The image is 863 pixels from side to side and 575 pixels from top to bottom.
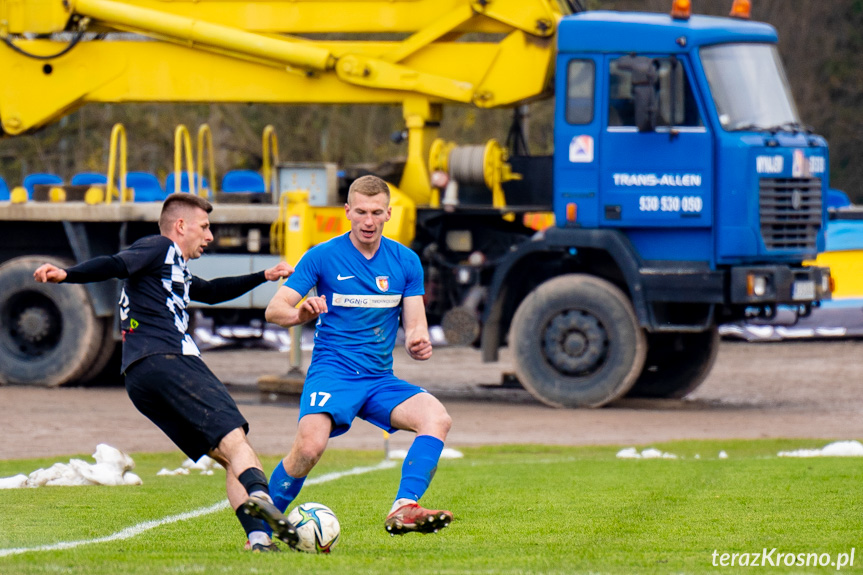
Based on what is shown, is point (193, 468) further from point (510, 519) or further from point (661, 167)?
point (661, 167)

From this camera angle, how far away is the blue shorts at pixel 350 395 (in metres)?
6.52

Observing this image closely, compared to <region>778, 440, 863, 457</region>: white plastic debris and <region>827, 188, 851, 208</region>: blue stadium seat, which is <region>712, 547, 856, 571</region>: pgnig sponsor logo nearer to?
<region>778, 440, 863, 457</region>: white plastic debris

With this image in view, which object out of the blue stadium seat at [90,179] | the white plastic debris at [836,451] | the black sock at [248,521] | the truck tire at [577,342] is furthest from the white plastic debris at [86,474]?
the blue stadium seat at [90,179]

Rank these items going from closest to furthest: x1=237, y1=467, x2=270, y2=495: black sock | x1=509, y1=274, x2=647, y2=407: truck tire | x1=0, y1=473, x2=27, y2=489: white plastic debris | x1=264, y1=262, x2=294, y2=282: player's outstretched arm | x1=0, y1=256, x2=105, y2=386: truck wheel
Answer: x1=237, y1=467, x2=270, y2=495: black sock, x1=264, y1=262, x2=294, y2=282: player's outstretched arm, x1=0, y1=473, x2=27, y2=489: white plastic debris, x1=509, y1=274, x2=647, y2=407: truck tire, x1=0, y1=256, x2=105, y2=386: truck wheel

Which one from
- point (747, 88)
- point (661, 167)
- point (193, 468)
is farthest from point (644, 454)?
point (747, 88)

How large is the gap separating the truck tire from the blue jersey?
8.96 m

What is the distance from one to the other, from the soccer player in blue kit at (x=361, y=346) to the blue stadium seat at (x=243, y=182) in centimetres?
1166

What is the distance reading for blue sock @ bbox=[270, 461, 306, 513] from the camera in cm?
664

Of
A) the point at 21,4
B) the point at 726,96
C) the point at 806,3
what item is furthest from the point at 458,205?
the point at 806,3

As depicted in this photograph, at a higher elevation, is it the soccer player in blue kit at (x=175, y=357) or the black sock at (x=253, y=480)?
the soccer player in blue kit at (x=175, y=357)

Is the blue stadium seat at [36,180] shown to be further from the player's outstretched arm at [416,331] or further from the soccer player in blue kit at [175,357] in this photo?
the player's outstretched arm at [416,331]

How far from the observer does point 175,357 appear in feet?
21.2

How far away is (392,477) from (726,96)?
258 inches

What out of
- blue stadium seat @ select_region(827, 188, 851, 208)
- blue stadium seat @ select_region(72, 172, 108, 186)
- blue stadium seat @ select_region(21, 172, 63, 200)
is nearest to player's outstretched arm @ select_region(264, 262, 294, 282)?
blue stadium seat @ select_region(72, 172, 108, 186)
